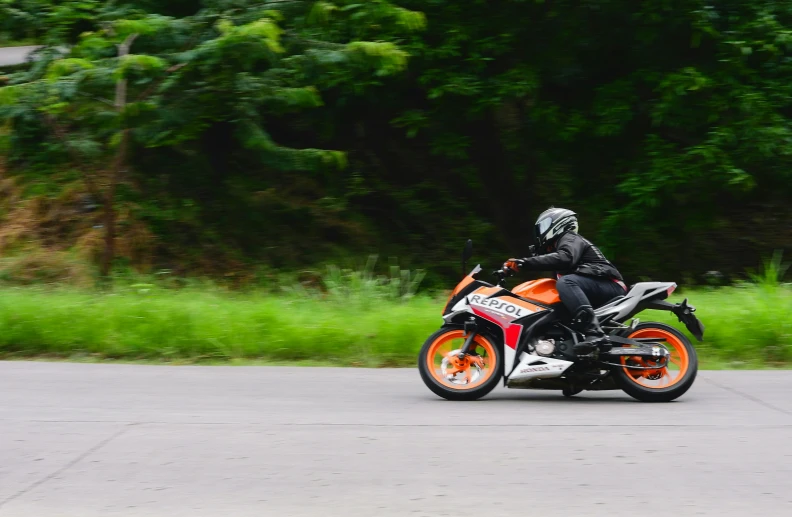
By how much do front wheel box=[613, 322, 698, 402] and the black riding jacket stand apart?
1.96 ft

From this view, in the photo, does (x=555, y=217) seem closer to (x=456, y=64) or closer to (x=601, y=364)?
(x=601, y=364)

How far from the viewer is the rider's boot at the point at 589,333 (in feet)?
27.2

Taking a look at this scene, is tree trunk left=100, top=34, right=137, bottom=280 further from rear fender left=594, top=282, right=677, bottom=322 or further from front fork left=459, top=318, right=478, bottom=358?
rear fender left=594, top=282, right=677, bottom=322

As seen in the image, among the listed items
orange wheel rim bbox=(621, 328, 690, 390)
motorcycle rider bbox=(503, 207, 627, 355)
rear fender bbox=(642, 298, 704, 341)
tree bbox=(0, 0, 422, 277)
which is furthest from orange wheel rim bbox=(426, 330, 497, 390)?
tree bbox=(0, 0, 422, 277)

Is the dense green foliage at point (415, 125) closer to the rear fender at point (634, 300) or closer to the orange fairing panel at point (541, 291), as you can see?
the orange fairing panel at point (541, 291)

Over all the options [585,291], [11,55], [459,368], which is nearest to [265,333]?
[459,368]

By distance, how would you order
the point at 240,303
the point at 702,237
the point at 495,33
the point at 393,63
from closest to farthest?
1. the point at 240,303
2. the point at 393,63
3. the point at 495,33
4. the point at 702,237

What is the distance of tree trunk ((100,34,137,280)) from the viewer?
1447cm

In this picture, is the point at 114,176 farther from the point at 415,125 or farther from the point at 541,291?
the point at 541,291

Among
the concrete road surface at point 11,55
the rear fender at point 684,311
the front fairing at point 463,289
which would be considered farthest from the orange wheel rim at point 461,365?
the concrete road surface at point 11,55

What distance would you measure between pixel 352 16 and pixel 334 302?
5318 millimetres

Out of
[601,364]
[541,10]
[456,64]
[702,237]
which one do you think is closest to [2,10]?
[456,64]

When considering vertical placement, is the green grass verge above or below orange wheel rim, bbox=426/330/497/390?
below

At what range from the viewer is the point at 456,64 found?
1750 centimetres
